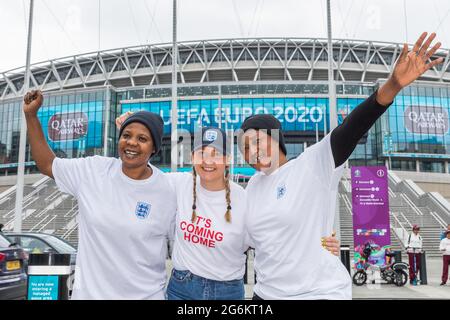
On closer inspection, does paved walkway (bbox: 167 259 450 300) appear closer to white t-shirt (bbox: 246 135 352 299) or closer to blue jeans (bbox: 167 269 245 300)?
blue jeans (bbox: 167 269 245 300)

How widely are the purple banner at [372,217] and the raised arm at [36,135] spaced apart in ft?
32.4

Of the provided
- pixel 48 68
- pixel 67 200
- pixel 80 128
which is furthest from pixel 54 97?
pixel 67 200

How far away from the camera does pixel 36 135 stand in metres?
2.49

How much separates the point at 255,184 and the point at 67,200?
2896 cm

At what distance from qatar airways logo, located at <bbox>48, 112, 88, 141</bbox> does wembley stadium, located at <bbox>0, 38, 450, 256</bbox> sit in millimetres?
125

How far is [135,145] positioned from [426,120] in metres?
52.4

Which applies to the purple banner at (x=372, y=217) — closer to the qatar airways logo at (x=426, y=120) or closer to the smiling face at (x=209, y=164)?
the smiling face at (x=209, y=164)

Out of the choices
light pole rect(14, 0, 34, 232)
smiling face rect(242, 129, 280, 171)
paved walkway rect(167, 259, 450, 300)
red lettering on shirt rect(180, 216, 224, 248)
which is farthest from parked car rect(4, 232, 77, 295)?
smiling face rect(242, 129, 280, 171)

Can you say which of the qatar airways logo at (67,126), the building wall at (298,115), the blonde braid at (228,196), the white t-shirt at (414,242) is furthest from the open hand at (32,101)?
the qatar airways logo at (67,126)

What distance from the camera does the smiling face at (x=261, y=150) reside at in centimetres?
251

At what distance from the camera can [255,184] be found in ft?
8.52

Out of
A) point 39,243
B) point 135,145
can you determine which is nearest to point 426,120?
point 39,243

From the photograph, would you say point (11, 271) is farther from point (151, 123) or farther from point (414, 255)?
point (414, 255)

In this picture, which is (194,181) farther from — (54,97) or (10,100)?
(10,100)
